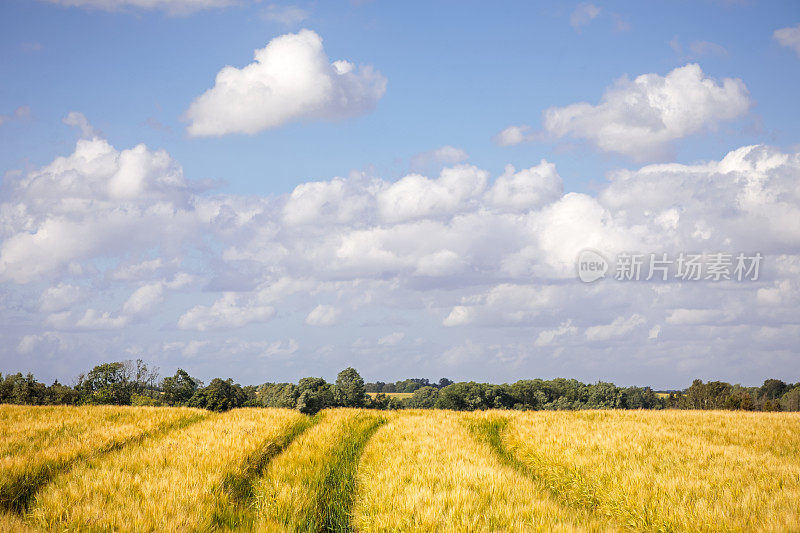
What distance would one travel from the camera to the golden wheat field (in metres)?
7.42

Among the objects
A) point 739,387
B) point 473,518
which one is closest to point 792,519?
point 473,518

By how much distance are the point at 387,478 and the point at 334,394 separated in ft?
179

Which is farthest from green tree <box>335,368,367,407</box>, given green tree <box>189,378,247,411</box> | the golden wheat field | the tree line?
the golden wheat field

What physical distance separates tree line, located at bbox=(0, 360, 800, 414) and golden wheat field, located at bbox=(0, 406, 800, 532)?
1030 inches

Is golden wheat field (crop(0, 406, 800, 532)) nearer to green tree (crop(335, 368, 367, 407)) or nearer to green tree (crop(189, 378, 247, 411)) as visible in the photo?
green tree (crop(189, 378, 247, 411))

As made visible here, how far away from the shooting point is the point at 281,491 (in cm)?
886

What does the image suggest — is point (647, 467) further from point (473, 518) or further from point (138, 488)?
point (138, 488)

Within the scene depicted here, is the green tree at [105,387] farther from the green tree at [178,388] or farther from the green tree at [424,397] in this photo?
the green tree at [424,397]

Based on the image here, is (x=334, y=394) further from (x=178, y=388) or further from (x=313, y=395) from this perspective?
(x=178, y=388)

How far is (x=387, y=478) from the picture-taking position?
384 inches

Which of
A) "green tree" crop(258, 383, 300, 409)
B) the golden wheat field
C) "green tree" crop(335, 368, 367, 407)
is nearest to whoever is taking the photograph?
the golden wheat field

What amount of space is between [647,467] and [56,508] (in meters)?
11.6

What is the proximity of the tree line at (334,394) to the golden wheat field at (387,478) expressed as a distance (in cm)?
2616

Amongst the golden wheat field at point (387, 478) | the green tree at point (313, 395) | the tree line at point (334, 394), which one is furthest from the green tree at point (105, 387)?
the golden wheat field at point (387, 478)
